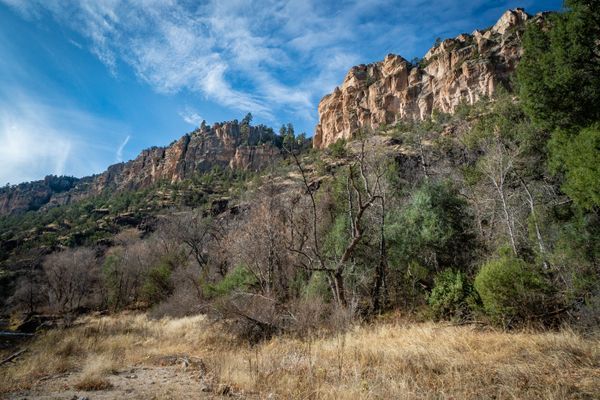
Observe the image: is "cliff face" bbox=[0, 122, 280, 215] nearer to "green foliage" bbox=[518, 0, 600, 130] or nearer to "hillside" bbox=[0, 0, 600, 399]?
"hillside" bbox=[0, 0, 600, 399]

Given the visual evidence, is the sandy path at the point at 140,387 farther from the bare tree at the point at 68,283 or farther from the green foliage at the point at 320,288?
the bare tree at the point at 68,283

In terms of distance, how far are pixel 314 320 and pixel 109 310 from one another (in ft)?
89.5

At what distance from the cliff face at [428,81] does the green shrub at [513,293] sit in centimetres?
6059

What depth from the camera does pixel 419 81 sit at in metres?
88.1

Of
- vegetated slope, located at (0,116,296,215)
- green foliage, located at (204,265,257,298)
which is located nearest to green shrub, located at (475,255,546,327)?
green foliage, located at (204,265,257,298)

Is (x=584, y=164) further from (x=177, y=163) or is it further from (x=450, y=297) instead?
(x=177, y=163)

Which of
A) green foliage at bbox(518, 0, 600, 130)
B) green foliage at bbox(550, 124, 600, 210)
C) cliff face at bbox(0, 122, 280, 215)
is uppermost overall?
cliff face at bbox(0, 122, 280, 215)

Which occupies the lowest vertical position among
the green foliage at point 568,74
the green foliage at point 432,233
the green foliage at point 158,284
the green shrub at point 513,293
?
the green foliage at point 158,284

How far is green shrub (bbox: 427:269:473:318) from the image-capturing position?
28.2 feet

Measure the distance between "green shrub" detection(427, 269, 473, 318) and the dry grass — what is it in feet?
3.55

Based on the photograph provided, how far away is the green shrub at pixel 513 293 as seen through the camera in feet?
23.0

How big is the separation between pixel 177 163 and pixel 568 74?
117365 millimetres

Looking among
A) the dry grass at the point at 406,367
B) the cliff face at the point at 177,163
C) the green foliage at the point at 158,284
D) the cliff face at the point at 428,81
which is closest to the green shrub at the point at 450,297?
the dry grass at the point at 406,367

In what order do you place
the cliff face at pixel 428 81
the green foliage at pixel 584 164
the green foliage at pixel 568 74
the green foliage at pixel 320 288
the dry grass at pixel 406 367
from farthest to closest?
the cliff face at pixel 428 81, the green foliage at pixel 320 288, the green foliage at pixel 568 74, the green foliage at pixel 584 164, the dry grass at pixel 406 367
